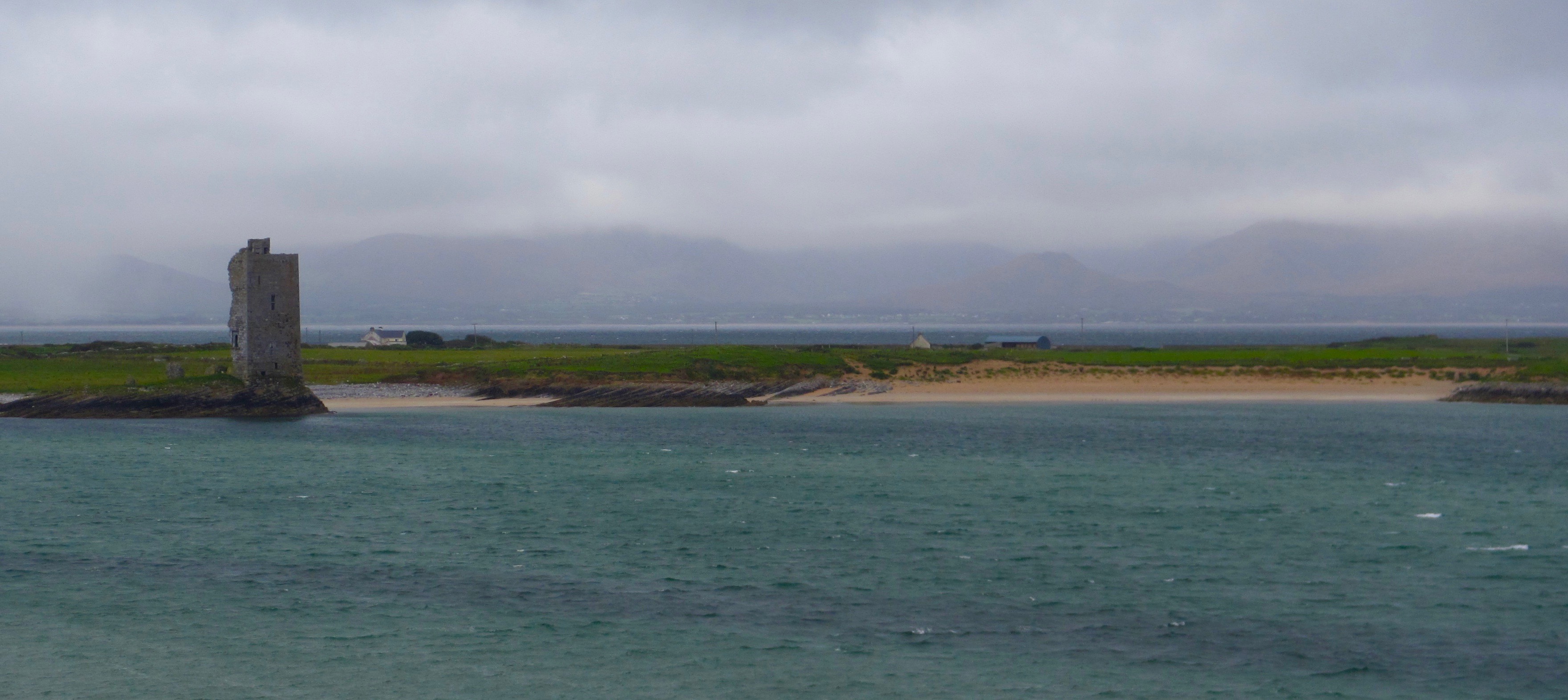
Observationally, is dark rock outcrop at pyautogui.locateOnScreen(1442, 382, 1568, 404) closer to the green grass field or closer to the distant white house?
the green grass field

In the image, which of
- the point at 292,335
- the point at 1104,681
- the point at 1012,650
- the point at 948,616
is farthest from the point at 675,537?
the point at 292,335

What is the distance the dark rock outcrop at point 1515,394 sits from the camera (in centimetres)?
6725

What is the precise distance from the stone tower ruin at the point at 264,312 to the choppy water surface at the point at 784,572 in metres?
10.7

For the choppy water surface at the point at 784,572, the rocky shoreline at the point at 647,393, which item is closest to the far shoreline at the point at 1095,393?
the rocky shoreline at the point at 647,393

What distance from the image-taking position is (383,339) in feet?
455

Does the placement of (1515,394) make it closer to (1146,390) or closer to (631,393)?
(1146,390)

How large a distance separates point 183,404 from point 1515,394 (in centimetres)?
6922

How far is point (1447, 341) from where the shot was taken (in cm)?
9931

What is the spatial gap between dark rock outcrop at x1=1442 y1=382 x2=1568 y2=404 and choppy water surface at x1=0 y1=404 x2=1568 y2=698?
25923 millimetres

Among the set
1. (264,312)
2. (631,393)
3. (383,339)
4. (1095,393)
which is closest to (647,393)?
(631,393)

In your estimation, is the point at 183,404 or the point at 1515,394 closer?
the point at 183,404

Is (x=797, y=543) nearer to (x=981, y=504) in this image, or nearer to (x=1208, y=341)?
(x=981, y=504)

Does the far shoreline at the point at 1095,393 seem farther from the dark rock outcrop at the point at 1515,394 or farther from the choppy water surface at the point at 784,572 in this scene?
the choppy water surface at the point at 784,572

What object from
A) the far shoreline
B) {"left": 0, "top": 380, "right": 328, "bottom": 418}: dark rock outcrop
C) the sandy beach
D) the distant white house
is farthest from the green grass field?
the distant white house
